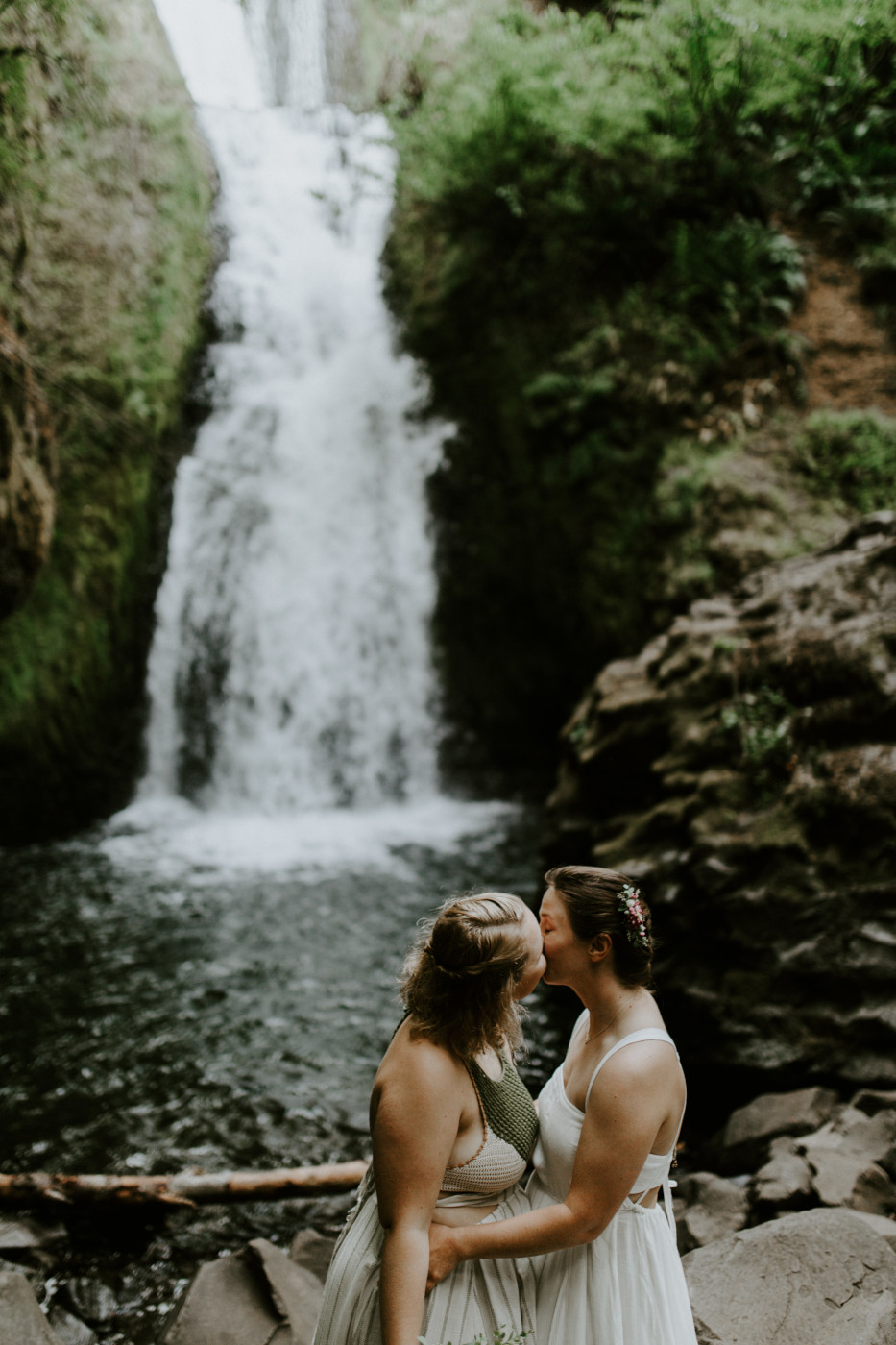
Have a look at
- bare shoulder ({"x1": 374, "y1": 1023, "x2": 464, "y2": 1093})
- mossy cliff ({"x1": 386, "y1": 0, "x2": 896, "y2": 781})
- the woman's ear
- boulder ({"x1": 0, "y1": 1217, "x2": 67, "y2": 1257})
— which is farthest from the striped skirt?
mossy cliff ({"x1": 386, "y1": 0, "x2": 896, "y2": 781})

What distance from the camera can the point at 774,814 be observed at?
4438 millimetres

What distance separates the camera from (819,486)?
753cm

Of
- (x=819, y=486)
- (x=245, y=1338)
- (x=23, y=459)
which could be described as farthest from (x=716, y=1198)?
(x=23, y=459)

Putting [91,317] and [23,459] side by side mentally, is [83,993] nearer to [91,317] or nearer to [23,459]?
[23,459]

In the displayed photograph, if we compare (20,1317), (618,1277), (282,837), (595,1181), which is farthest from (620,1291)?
(282,837)

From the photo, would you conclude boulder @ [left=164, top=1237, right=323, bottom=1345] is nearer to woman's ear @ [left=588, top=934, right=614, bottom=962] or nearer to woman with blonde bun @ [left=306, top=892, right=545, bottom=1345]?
woman with blonde bun @ [left=306, top=892, right=545, bottom=1345]

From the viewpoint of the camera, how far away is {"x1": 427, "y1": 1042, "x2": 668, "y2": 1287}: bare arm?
1.60 metres

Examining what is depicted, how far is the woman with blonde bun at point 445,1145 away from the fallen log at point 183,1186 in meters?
1.54

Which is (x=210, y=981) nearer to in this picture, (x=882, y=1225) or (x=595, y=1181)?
(x=882, y=1225)

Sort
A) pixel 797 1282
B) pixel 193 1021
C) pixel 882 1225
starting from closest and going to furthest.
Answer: pixel 797 1282
pixel 882 1225
pixel 193 1021

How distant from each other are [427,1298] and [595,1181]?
0.45 metres

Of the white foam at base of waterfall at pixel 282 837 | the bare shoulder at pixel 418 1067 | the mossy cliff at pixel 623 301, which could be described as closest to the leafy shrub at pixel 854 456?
the mossy cliff at pixel 623 301

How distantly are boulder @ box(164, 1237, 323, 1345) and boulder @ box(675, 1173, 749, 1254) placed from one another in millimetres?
1434

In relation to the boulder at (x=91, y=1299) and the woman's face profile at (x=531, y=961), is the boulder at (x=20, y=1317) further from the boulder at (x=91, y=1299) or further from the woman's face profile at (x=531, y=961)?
→ the woman's face profile at (x=531, y=961)
